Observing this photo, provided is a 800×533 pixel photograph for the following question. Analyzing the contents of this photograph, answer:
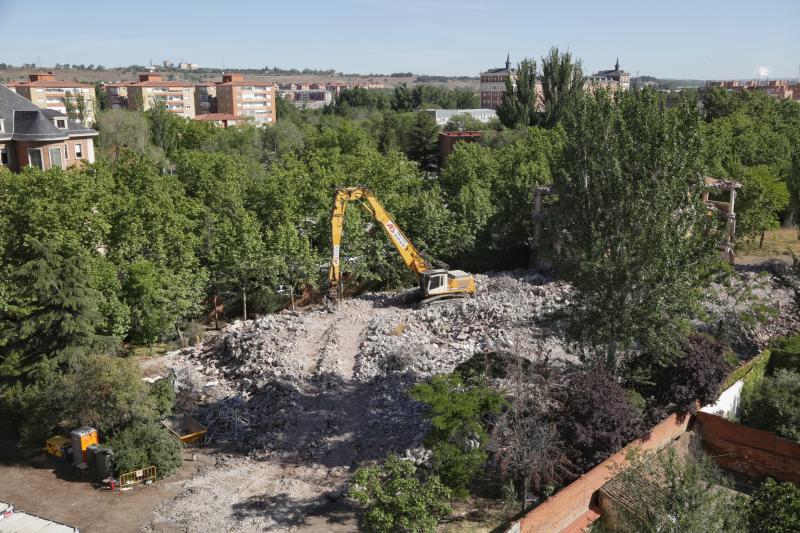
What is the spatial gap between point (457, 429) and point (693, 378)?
7.92 m

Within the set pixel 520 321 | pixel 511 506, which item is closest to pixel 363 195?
pixel 520 321

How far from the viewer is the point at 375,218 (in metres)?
29.2

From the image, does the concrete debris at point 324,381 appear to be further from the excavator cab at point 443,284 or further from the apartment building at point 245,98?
the apartment building at point 245,98

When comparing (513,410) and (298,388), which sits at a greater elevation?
(513,410)

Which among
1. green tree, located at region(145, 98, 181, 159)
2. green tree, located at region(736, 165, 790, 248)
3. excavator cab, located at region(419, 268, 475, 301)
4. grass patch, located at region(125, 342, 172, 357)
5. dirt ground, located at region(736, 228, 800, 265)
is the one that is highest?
green tree, located at region(145, 98, 181, 159)

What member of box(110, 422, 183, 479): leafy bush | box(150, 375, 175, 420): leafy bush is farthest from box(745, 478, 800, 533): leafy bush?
box(150, 375, 175, 420): leafy bush

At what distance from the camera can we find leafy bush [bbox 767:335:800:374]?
23.0 metres

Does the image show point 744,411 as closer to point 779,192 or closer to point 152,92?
point 779,192

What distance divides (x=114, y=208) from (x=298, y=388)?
519 inches

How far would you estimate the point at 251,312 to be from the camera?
32.1 m

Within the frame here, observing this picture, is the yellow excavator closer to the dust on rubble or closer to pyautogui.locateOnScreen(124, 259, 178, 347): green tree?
the dust on rubble

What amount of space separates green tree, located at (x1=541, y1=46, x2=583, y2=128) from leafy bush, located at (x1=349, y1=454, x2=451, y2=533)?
51.9m

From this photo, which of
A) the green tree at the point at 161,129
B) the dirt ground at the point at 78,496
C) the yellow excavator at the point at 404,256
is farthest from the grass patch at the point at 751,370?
the green tree at the point at 161,129

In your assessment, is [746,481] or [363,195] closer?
[746,481]
